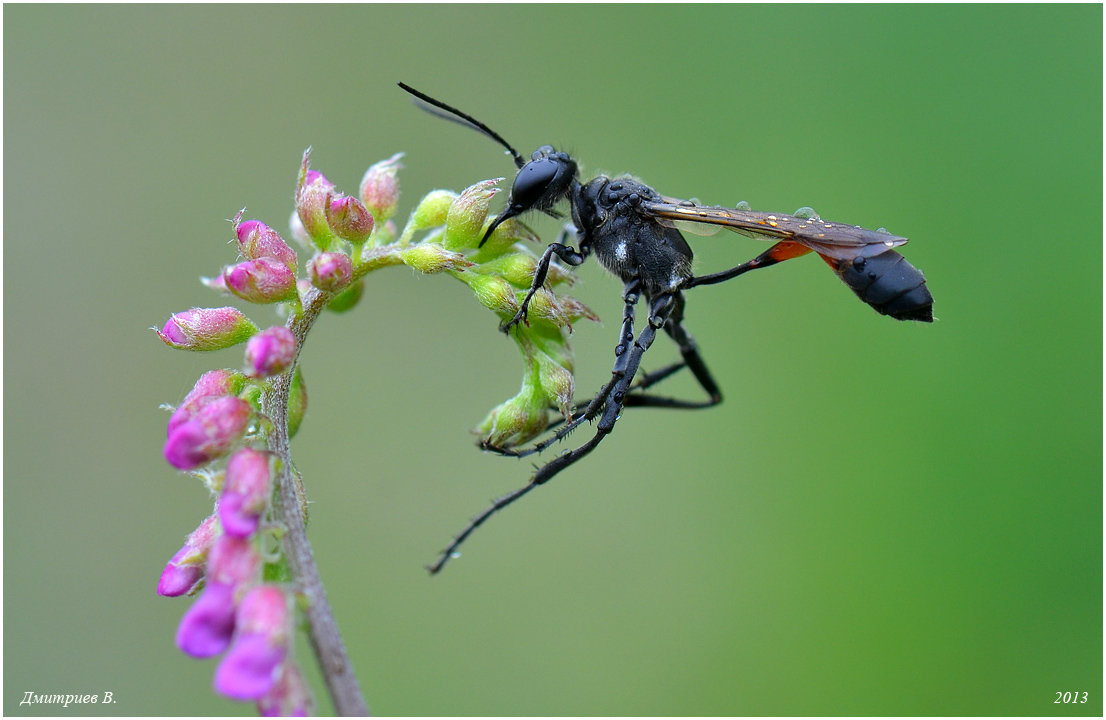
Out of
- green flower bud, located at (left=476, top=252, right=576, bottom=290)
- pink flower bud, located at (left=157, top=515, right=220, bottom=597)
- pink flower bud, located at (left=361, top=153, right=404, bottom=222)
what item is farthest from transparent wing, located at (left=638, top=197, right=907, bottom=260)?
pink flower bud, located at (left=157, top=515, right=220, bottom=597)

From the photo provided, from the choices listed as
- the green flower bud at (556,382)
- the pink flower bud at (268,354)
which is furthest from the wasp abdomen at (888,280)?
the pink flower bud at (268,354)

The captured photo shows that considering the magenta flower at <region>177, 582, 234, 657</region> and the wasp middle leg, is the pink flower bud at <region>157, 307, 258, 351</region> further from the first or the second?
the wasp middle leg

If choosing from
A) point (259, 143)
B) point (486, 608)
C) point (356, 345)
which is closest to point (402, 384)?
point (356, 345)

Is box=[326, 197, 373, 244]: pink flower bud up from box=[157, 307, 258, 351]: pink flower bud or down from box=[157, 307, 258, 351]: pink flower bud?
up

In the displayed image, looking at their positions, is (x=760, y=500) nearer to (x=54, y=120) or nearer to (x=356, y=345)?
(x=356, y=345)

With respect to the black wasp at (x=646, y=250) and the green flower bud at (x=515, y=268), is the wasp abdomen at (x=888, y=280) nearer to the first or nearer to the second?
the black wasp at (x=646, y=250)

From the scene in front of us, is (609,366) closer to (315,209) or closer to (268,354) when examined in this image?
(315,209)
